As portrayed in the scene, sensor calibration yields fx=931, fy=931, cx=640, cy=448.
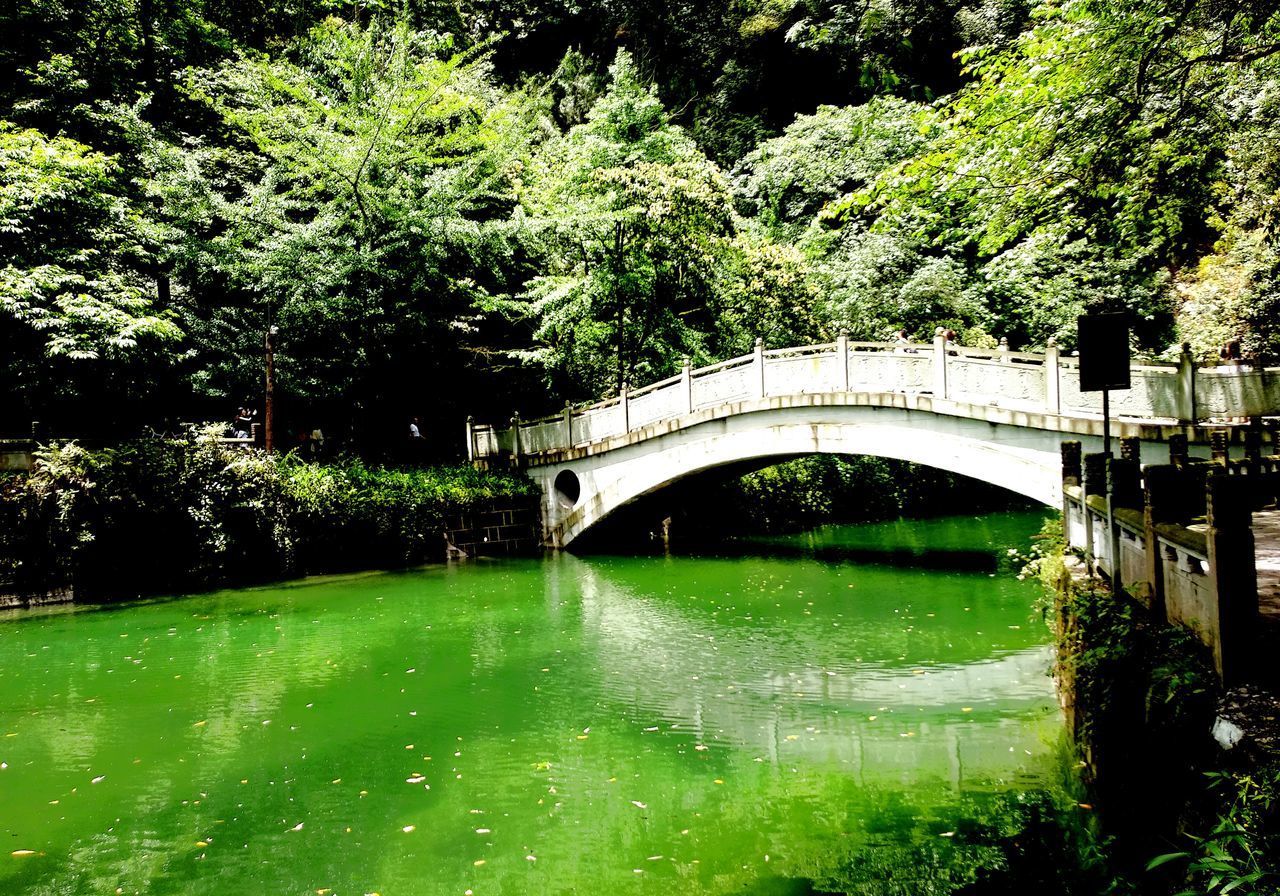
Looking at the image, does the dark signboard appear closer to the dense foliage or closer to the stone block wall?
the dense foliage

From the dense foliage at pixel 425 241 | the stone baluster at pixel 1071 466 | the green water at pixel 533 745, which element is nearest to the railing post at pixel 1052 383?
the dense foliage at pixel 425 241

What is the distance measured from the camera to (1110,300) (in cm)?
2097

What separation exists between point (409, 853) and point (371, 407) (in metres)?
16.1

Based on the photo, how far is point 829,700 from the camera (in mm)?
7801

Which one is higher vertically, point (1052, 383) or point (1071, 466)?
point (1052, 383)

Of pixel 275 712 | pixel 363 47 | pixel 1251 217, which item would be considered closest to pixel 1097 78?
pixel 275 712

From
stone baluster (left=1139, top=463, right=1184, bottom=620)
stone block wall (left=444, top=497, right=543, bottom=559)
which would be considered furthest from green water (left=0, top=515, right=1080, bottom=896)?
stone block wall (left=444, top=497, right=543, bottom=559)

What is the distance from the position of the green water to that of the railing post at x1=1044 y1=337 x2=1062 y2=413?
251cm

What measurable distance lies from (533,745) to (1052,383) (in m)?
8.61

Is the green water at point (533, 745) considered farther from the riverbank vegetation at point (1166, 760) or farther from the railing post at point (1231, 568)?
the railing post at point (1231, 568)

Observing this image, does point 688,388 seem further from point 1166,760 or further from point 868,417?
point 1166,760

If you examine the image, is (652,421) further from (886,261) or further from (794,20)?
(794,20)

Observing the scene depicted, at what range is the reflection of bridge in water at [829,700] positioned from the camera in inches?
248

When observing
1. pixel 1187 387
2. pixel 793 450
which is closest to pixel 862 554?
pixel 793 450
